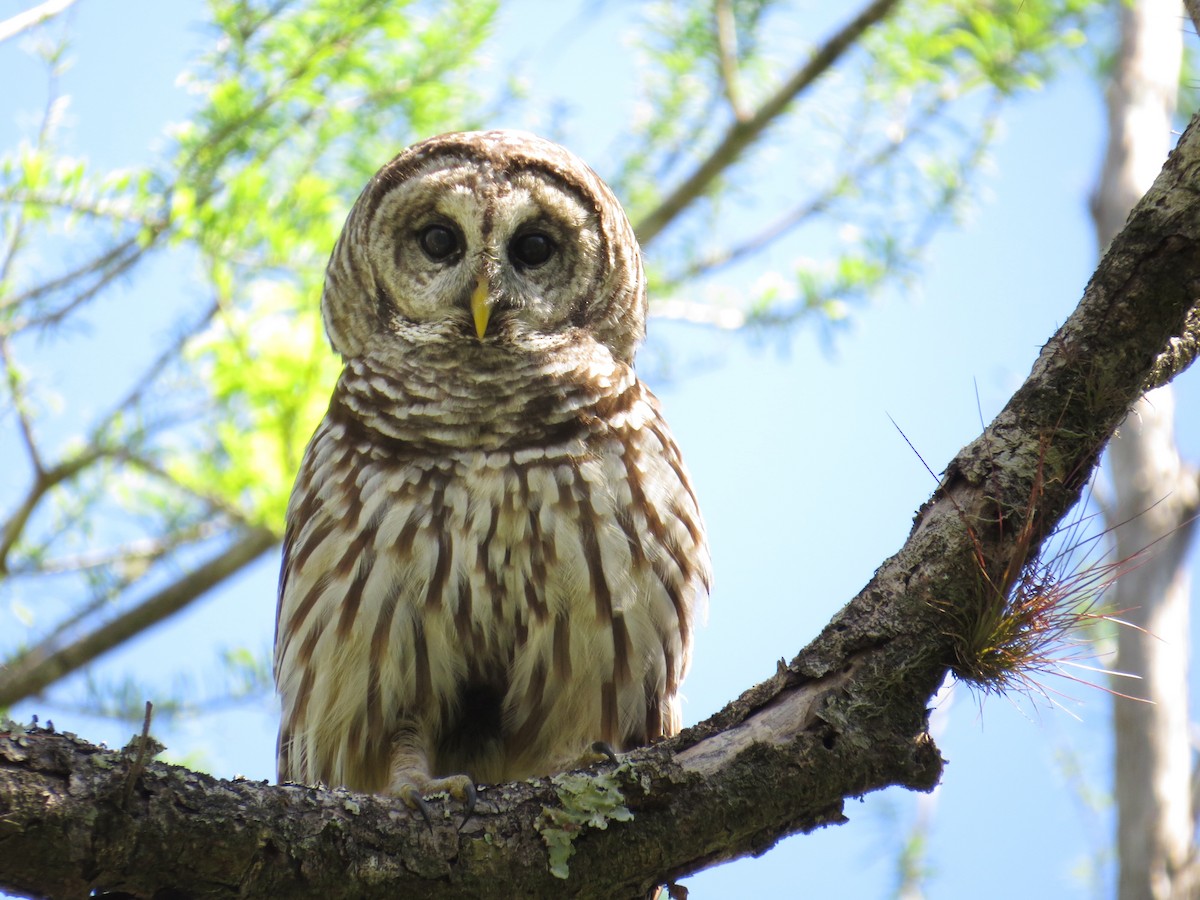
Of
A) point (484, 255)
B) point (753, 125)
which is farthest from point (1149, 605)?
point (484, 255)

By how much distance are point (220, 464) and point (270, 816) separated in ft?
7.95

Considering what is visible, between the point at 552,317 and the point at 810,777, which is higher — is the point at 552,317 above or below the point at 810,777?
above

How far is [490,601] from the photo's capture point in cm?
289

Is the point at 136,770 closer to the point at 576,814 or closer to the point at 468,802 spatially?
the point at 468,802

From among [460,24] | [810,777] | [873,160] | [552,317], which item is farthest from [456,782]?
[873,160]

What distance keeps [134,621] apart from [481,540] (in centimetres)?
162

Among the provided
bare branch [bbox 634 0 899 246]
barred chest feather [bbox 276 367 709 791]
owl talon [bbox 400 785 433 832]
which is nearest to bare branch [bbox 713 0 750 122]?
bare branch [bbox 634 0 899 246]

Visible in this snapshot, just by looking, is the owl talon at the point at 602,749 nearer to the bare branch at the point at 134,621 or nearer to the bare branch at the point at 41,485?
the bare branch at the point at 134,621

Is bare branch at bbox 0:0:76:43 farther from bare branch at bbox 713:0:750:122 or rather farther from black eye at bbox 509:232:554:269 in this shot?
bare branch at bbox 713:0:750:122

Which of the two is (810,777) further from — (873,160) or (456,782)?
(873,160)

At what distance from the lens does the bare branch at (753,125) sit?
441 cm

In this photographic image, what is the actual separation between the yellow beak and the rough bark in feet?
7.14

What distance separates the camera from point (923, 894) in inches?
213

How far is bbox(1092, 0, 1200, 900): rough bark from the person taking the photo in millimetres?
4445
